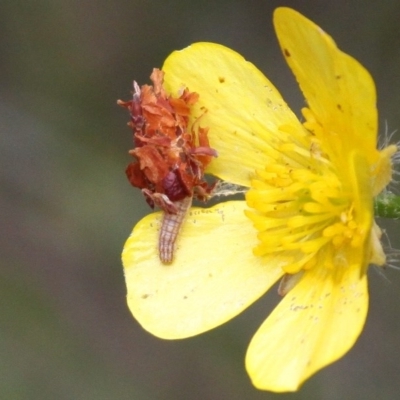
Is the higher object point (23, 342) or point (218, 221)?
point (218, 221)

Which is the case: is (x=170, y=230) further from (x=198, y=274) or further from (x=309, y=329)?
(x=309, y=329)

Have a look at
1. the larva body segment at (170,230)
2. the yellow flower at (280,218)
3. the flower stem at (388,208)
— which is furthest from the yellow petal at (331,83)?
the larva body segment at (170,230)

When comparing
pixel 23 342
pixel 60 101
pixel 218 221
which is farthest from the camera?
pixel 60 101

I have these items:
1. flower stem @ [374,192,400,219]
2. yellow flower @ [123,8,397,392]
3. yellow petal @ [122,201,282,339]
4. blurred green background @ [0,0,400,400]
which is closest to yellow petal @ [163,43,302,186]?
yellow flower @ [123,8,397,392]

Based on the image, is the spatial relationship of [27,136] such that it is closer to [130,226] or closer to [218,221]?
[130,226]

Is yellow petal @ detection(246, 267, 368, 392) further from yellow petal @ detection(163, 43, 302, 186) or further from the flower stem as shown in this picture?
yellow petal @ detection(163, 43, 302, 186)

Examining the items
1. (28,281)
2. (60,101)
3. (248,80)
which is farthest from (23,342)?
(248,80)
